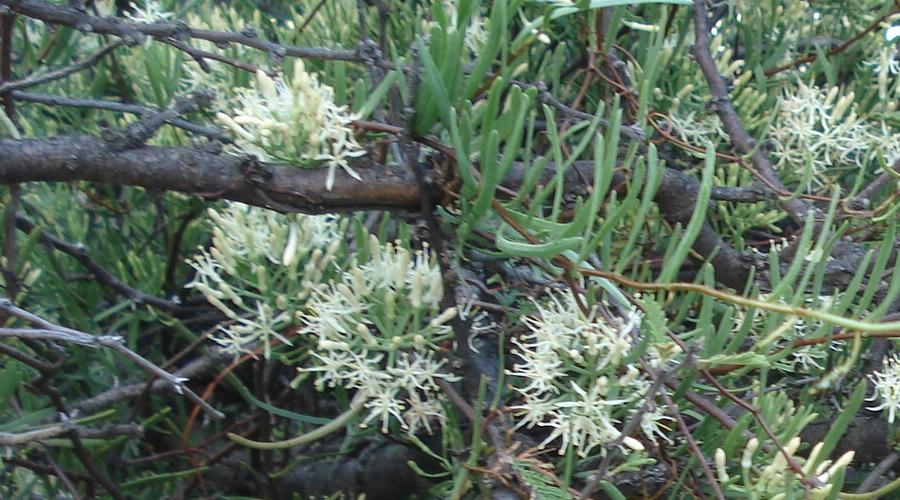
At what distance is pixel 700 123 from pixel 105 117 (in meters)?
0.59

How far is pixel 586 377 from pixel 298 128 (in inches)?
8.1

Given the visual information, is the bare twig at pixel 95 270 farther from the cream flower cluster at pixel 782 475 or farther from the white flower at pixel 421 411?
the cream flower cluster at pixel 782 475

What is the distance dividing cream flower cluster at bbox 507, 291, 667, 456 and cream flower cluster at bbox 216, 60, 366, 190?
0.14 meters

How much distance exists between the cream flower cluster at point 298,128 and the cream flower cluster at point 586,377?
141 millimetres

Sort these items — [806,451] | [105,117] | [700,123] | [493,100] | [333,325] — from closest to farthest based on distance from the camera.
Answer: [493,100] < [333,325] < [806,451] < [700,123] < [105,117]

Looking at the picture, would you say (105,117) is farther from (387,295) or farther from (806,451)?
(806,451)

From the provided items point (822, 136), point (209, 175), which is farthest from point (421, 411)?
point (822, 136)

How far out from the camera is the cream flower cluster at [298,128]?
1.52ft

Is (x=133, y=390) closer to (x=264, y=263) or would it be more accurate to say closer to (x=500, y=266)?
(x=264, y=263)

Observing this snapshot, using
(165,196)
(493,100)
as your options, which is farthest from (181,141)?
(493,100)

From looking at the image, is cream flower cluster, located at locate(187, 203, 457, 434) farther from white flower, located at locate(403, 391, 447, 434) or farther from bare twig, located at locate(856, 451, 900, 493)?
bare twig, located at locate(856, 451, 900, 493)

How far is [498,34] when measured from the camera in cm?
43

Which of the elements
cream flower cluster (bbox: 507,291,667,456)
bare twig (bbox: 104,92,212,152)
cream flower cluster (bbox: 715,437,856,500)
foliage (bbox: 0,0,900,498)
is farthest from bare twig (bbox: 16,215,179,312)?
cream flower cluster (bbox: 715,437,856,500)

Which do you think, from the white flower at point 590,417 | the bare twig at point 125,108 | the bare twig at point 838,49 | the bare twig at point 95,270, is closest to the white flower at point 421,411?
the white flower at point 590,417
